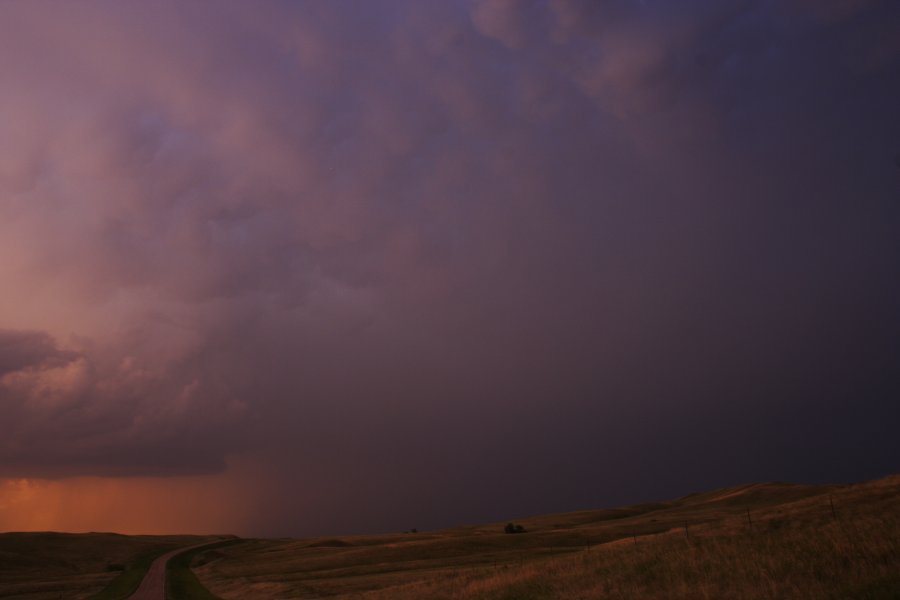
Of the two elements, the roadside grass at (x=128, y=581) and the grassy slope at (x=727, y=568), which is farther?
the roadside grass at (x=128, y=581)

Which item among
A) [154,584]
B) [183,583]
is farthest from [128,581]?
[183,583]

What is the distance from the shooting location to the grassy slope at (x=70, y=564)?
65312 millimetres

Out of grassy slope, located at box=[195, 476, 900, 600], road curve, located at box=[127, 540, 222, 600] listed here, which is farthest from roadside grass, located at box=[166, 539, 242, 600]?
grassy slope, located at box=[195, 476, 900, 600]

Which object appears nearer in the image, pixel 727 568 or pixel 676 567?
pixel 727 568

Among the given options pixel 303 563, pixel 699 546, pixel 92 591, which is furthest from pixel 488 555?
pixel 92 591

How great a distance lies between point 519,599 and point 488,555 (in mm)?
37060

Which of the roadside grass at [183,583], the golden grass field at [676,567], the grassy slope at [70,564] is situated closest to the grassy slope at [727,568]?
the golden grass field at [676,567]

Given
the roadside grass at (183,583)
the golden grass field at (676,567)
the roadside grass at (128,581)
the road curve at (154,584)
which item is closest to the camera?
the golden grass field at (676,567)

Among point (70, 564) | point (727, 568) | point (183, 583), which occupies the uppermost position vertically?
point (70, 564)

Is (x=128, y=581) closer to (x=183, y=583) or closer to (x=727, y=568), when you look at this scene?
(x=183, y=583)

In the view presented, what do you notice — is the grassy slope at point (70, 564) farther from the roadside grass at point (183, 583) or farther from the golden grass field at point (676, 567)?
the roadside grass at point (183, 583)

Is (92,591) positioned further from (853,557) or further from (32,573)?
(853,557)

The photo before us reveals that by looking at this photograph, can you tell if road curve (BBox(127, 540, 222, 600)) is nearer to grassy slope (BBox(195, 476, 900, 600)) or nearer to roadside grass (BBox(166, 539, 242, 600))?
roadside grass (BBox(166, 539, 242, 600))

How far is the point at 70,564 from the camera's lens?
346 ft
